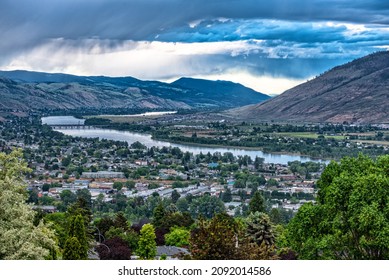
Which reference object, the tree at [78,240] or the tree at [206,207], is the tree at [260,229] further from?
the tree at [206,207]

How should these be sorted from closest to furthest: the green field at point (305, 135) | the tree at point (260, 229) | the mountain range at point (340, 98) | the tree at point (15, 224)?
1. the tree at point (15, 224)
2. the tree at point (260, 229)
3. the green field at point (305, 135)
4. the mountain range at point (340, 98)

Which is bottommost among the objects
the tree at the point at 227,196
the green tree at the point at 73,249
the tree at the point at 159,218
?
the tree at the point at 227,196

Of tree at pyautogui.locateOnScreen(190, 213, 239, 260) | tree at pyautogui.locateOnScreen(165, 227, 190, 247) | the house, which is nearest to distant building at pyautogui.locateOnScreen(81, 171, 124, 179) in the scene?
tree at pyautogui.locateOnScreen(165, 227, 190, 247)

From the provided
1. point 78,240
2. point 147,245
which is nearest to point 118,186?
point 147,245

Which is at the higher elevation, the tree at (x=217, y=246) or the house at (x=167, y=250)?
the tree at (x=217, y=246)

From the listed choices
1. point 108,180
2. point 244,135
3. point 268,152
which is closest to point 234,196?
point 108,180

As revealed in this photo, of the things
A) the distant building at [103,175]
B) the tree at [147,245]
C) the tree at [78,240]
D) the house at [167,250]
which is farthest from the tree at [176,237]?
the distant building at [103,175]
